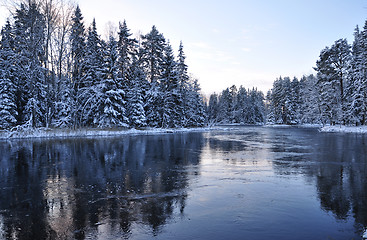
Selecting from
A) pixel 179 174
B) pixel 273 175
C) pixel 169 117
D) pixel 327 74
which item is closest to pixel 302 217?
pixel 273 175

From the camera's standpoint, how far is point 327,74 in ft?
170

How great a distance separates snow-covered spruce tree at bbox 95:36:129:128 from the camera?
3905 centimetres

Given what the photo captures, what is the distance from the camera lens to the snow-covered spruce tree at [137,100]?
145 feet

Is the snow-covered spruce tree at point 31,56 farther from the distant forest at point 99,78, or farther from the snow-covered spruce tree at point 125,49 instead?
the snow-covered spruce tree at point 125,49

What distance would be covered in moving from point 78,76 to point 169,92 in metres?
17.9

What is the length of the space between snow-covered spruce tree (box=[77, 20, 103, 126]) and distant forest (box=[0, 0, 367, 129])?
15 cm

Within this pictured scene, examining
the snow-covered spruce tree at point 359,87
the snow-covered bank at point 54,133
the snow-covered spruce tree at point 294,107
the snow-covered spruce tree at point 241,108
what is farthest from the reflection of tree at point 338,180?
the snow-covered spruce tree at point 241,108

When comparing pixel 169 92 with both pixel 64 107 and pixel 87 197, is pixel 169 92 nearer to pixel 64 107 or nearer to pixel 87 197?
pixel 64 107

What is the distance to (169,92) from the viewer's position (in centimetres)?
5044

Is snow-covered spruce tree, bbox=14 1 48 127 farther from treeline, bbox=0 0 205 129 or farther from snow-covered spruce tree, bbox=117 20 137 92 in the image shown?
snow-covered spruce tree, bbox=117 20 137 92

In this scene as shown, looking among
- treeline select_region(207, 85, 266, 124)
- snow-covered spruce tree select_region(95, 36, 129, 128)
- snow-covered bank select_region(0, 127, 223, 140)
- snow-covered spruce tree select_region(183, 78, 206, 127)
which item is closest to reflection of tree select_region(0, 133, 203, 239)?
snow-covered bank select_region(0, 127, 223, 140)

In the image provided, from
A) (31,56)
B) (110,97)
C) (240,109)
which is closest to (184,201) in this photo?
(31,56)

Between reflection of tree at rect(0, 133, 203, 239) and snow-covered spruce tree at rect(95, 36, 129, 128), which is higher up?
snow-covered spruce tree at rect(95, 36, 129, 128)

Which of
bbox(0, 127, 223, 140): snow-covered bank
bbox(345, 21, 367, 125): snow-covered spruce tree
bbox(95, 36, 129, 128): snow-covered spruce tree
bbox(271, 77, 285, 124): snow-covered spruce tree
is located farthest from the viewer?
bbox(271, 77, 285, 124): snow-covered spruce tree
